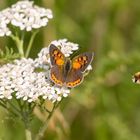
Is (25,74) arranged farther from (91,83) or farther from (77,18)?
(77,18)

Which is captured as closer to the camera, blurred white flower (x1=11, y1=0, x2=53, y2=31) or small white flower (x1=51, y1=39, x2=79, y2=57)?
small white flower (x1=51, y1=39, x2=79, y2=57)

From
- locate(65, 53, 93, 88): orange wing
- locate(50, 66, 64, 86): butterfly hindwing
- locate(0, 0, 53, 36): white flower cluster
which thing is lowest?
locate(50, 66, 64, 86): butterfly hindwing

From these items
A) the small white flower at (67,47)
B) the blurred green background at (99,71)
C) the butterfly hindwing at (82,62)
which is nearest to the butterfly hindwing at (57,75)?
the butterfly hindwing at (82,62)

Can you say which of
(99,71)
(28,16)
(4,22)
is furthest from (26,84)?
(99,71)

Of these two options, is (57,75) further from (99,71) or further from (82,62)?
(99,71)

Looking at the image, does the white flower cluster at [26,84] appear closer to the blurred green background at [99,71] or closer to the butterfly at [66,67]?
the butterfly at [66,67]

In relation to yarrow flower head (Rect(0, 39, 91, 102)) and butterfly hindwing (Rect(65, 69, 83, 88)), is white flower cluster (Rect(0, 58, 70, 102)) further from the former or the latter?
butterfly hindwing (Rect(65, 69, 83, 88))

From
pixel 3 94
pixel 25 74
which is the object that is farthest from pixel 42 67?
pixel 3 94

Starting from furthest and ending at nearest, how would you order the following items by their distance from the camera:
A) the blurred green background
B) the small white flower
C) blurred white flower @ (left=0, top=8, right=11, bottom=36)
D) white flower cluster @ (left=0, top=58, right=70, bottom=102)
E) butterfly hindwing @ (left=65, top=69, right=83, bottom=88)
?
1. the blurred green background
2. blurred white flower @ (left=0, top=8, right=11, bottom=36)
3. the small white flower
4. white flower cluster @ (left=0, top=58, right=70, bottom=102)
5. butterfly hindwing @ (left=65, top=69, right=83, bottom=88)

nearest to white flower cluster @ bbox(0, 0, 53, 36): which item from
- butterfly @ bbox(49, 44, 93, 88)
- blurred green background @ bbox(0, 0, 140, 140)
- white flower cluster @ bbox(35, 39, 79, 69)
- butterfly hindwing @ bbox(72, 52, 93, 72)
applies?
white flower cluster @ bbox(35, 39, 79, 69)
